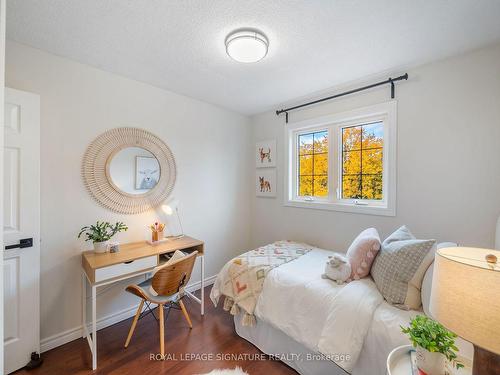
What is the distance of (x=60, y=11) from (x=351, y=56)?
207cm

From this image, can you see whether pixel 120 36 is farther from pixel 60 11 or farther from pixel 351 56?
pixel 351 56

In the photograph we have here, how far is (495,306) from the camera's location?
0.64m

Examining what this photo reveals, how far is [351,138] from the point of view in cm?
256

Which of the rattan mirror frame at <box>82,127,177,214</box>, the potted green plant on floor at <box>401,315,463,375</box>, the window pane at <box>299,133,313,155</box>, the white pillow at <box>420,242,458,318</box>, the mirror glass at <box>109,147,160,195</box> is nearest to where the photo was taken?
the potted green plant on floor at <box>401,315,463,375</box>

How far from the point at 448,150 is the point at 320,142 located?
1.24 m

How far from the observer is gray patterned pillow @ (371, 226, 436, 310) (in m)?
1.38

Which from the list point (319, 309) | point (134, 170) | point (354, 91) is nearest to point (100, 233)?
point (134, 170)

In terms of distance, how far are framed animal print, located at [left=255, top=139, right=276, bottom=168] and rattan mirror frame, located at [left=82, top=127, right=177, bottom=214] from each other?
1270 millimetres

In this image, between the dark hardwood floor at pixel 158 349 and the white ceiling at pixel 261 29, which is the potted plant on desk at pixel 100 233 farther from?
the white ceiling at pixel 261 29

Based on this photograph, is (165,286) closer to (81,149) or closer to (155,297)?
(155,297)

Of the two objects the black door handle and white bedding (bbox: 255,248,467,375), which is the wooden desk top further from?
white bedding (bbox: 255,248,467,375)

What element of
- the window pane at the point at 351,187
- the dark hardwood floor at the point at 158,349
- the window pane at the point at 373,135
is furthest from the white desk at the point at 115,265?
the window pane at the point at 373,135

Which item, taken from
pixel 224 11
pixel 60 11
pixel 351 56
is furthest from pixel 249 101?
pixel 60 11

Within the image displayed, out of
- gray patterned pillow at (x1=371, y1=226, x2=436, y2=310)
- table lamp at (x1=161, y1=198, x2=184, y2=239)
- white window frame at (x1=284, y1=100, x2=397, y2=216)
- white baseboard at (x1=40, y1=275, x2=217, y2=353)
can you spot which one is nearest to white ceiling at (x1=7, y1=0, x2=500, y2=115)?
white window frame at (x1=284, y1=100, x2=397, y2=216)
